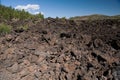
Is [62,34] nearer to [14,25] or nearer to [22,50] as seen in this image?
[22,50]

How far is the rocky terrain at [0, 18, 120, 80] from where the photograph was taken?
42.5 ft

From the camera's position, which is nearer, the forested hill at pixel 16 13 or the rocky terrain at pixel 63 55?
the rocky terrain at pixel 63 55

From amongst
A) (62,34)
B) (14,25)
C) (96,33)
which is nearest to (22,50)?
(62,34)

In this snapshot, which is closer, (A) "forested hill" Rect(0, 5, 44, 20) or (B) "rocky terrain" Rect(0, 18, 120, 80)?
(B) "rocky terrain" Rect(0, 18, 120, 80)

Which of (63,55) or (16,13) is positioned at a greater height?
(16,13)

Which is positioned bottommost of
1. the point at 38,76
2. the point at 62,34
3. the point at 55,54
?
the point at 38,76

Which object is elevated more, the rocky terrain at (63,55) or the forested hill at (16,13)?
the forested hill at (16,13)

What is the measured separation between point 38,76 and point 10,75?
62.8 inches

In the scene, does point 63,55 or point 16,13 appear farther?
point 16,13

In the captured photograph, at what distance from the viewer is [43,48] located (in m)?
15.1

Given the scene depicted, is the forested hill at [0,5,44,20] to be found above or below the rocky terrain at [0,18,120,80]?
above

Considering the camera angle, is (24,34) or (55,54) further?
(24,34)

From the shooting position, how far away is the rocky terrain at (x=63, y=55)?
1296 cm

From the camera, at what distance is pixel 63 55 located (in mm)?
14352
